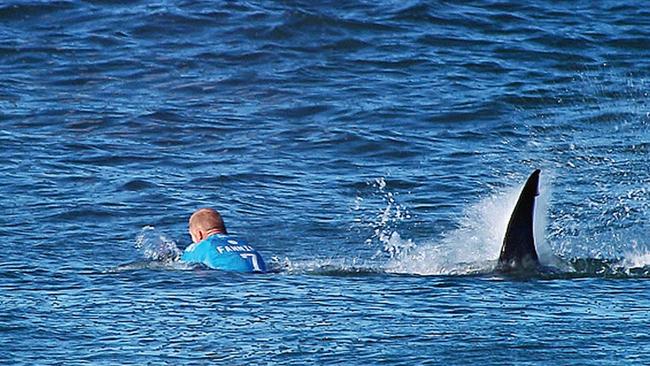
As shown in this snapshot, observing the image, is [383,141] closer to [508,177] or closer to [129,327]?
[508,177]

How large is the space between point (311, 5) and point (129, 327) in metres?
14.7

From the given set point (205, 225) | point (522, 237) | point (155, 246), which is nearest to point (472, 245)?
point (522, 237)

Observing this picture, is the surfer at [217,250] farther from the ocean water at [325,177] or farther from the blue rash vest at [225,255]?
the ocean water at [325,177]

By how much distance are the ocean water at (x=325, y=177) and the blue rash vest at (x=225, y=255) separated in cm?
15

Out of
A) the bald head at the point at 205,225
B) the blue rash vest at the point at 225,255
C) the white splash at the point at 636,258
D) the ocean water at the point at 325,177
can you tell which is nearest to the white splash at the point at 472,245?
the ocean water at the point at 325,177

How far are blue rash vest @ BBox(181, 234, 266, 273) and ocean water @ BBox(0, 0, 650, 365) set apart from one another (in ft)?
0.48

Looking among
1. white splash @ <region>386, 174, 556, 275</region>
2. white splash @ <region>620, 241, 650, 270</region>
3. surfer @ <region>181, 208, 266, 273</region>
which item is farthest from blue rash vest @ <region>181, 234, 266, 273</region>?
white splash @ <region>620, 241, 650, 270</region>

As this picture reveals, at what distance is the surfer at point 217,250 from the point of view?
35.7 ft

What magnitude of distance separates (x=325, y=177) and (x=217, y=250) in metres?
4.78

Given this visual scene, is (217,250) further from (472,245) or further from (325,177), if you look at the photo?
(325,177)

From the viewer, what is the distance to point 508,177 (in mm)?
15375

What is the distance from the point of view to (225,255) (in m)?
A: 10.9

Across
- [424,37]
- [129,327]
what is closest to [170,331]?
[129,327]

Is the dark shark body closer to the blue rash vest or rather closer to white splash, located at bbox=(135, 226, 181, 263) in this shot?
the blue rash vest
